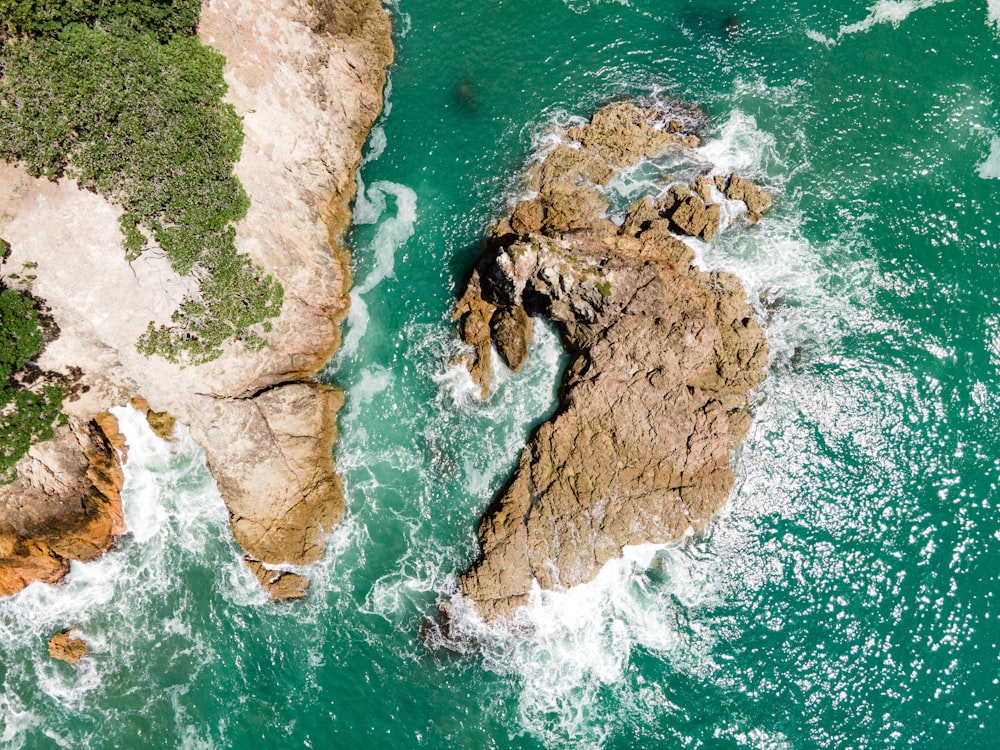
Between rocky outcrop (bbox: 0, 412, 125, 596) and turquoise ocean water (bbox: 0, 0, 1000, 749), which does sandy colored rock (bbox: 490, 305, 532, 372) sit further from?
rocky outcrop (bbox: 0, 412, 125, 596)

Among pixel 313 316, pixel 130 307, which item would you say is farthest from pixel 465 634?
pixel 130 307

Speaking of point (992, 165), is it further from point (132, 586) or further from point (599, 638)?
point (132, 586)

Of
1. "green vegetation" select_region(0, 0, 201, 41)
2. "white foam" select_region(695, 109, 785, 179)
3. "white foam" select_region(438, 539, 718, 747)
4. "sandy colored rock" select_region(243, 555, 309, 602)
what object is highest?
"green vegetation" select_region(0, 0, 201, 41)

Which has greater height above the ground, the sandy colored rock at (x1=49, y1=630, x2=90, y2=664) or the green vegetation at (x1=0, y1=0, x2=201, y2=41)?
the green vegetation at (x1=0, y1=0, x2=201, y2=41)

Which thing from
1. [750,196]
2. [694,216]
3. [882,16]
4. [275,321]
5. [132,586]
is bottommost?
[132,586]

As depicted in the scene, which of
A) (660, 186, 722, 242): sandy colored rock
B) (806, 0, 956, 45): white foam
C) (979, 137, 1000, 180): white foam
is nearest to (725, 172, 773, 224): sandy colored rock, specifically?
(660, 186, 722, 242): sandy colored rock

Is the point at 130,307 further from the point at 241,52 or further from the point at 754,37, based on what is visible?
the point at 754,37

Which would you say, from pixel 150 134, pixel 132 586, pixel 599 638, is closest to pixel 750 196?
pixel 599 638
